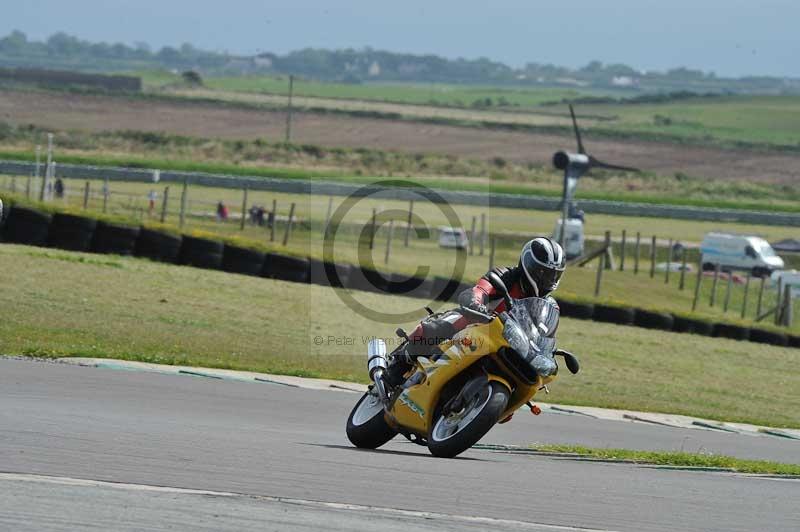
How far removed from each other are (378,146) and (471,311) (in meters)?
97.6

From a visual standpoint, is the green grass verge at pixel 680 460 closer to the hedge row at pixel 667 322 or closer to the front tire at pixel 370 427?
the front tire at pixel 370 427

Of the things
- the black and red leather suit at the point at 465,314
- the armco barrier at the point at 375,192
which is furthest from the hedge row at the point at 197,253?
the armco barrier at the point at 375,192

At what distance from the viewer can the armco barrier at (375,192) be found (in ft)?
178

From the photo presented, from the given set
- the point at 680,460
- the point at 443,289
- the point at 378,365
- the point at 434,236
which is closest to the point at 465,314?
the point at 378,365

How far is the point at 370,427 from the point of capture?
33.7 feet

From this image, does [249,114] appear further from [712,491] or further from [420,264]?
[712,491]

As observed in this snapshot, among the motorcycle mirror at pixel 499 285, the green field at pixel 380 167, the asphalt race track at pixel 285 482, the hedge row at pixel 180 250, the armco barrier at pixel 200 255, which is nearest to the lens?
the asphalt race track at pixel 285 482

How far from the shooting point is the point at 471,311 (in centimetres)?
916

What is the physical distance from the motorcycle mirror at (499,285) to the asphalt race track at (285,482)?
113 cm

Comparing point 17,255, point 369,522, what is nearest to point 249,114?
point 17,255

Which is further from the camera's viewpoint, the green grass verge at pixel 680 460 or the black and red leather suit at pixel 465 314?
the green grass verge at pixel 680 460

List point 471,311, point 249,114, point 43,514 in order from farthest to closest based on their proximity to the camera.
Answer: point 249,114 → point 471,311 → point 43,514

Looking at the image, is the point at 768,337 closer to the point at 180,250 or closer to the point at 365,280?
the point at 365,280

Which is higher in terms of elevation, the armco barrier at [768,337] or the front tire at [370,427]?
the front tire at [370,427]
